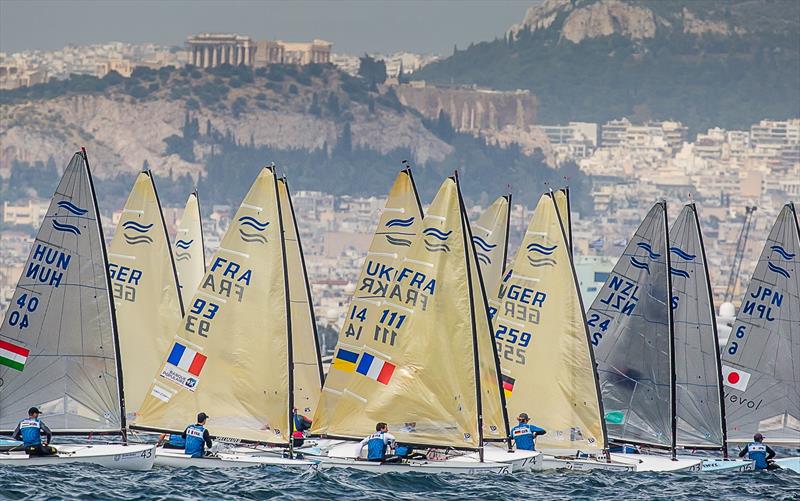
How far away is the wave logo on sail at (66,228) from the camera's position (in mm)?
25219

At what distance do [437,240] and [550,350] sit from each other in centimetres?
324

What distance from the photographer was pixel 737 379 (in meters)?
31.2

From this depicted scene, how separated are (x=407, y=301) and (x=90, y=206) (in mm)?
4035

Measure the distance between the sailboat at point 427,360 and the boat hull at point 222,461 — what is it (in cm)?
40

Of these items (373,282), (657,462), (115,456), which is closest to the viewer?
(115,456)

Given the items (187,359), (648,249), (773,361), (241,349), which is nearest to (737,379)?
(773,361)

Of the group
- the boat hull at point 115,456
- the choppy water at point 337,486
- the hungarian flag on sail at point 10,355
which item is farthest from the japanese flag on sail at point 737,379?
the hungarian flag on sail at point 10,355

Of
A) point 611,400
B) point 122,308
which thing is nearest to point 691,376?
point 611,400

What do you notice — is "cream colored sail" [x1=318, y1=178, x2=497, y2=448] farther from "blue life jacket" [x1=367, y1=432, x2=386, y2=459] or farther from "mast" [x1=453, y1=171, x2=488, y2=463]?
"blue life jacket" [x1=367, y1=432, x2=386, y2=459]

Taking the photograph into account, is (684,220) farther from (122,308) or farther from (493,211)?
(122,308)

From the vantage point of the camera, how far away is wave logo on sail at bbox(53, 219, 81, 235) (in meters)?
25.2

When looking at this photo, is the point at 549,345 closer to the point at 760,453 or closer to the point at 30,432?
the point at 760,453

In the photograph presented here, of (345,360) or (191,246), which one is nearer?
(345,360)

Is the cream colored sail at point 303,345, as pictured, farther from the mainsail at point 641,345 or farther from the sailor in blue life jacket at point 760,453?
the sailor in blue life jacket at point 760,453
